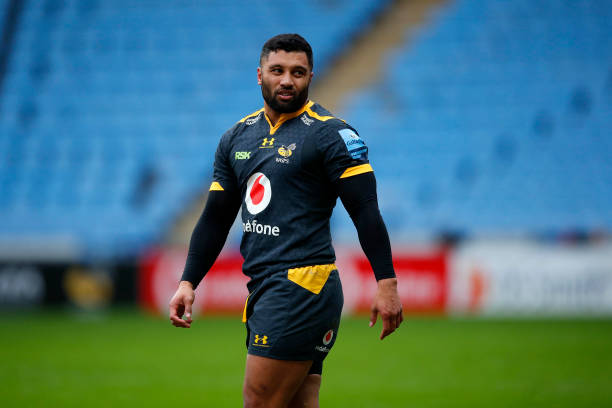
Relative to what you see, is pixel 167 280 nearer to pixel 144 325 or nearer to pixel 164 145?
pixel 144 325

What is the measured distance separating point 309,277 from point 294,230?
0.70 ft

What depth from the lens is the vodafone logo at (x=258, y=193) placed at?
348 centimetres

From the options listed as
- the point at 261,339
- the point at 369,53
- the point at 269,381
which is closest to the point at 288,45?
the point at 261,339

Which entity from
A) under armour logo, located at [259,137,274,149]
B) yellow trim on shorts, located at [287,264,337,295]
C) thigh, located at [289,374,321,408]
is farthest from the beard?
thigh, located at [289,374,321,408]

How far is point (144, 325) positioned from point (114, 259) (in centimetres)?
220

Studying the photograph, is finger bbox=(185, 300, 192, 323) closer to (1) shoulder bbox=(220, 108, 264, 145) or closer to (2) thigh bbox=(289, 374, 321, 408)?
(2) thigh bbox=(289, 374, 321, 408)

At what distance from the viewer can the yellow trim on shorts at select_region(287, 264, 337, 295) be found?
3.37m

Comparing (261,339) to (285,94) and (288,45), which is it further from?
(288,45)

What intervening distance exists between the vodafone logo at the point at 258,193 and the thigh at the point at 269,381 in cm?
65

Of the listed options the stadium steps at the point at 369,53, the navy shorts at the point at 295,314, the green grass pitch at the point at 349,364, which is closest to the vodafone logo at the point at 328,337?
the navy shorts at the point at 295,314

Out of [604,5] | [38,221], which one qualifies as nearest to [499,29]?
[604,5]

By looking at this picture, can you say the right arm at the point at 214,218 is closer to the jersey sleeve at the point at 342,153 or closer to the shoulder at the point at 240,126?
the shoulder at the point at 240,126

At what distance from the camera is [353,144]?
3365mm

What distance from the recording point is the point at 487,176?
56.2 feet
